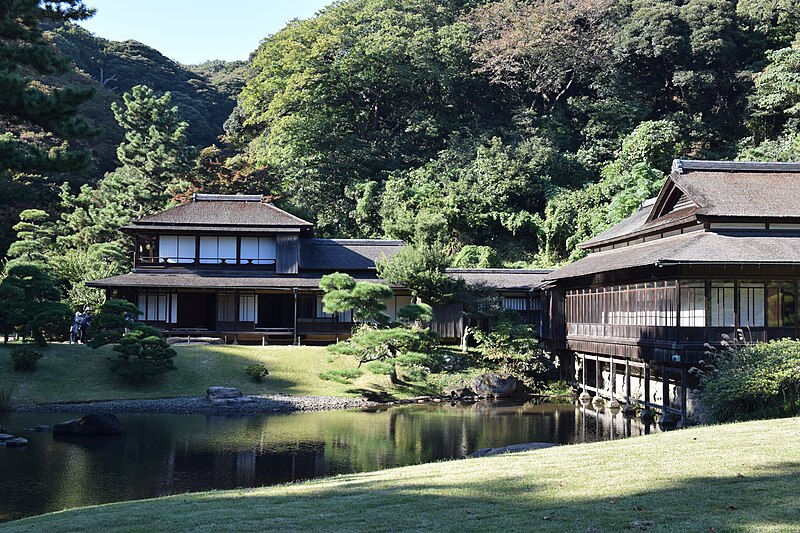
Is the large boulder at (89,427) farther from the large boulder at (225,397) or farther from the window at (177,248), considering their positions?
the window at (177,248)

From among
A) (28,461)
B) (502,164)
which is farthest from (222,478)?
(502,164)

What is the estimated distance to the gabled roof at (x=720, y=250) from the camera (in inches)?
878

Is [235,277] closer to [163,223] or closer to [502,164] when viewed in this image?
[163,223]

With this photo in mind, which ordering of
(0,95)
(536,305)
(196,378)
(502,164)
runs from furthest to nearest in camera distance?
(502,164), (536,305), (196,378), (0,95)

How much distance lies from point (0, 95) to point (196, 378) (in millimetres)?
17520

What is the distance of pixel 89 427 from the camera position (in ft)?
73.2

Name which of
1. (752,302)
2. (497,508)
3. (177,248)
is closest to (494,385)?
(752,302)

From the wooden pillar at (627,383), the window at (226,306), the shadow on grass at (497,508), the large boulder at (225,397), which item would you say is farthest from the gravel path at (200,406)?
the shadow on grass at (497,508)

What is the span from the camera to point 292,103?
5681cm

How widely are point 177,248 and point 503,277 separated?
52.0ft

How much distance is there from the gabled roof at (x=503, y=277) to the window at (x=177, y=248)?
41.5ft

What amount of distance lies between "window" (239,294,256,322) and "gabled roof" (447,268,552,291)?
30.4 feet

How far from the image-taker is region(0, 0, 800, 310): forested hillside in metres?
47.2

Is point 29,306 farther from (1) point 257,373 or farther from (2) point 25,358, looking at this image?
(1) point 257,373
